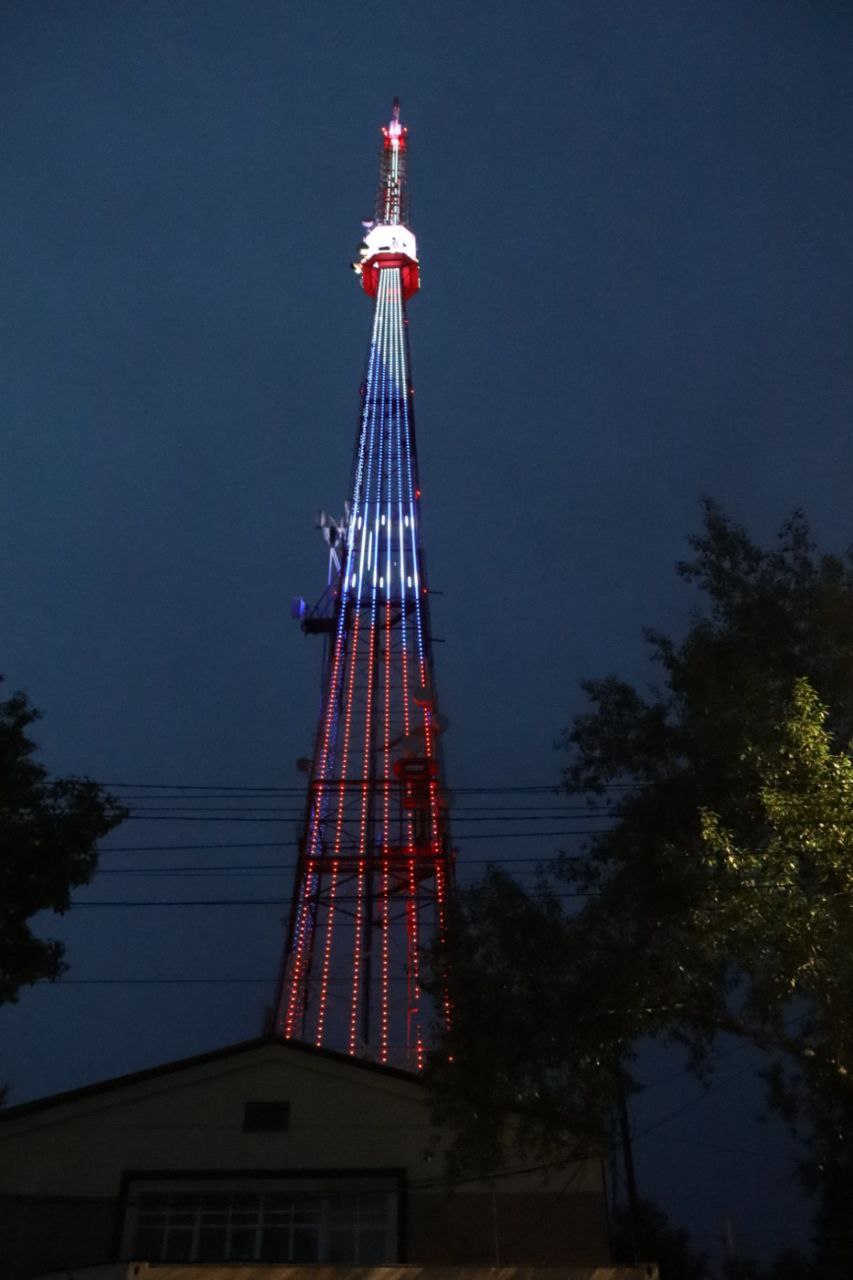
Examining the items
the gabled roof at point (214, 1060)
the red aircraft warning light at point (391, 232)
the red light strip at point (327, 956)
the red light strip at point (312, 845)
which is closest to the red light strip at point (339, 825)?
the red light strip at point (327, 956)

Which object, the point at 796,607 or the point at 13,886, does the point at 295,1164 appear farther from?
the point at 796,607

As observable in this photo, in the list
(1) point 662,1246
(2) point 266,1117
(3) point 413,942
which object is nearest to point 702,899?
(2) point 266,1117

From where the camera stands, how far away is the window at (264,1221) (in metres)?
13.8

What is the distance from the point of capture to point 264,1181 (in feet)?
47.1

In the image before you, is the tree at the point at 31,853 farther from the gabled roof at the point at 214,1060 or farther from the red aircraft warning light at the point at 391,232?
the red aircraft warning light at the point at 391,232

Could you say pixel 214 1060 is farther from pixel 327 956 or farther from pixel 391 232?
pixel 391 232

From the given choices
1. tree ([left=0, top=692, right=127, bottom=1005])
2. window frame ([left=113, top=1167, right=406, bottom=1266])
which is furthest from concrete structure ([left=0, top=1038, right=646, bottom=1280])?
tree ([left=0, top=692, right=127, bottom=1005])

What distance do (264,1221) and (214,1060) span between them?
2.21m

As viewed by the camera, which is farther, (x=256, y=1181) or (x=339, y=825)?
(x=339, y=825)

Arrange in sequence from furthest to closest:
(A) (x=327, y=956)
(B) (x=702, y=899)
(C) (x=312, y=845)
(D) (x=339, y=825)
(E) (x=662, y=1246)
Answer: (E) (x=662, y=1246), (D) (x=339, y=825), (C) (x=312, y=845), (A) (x=327, y=956), (B) (x=702, y=899)

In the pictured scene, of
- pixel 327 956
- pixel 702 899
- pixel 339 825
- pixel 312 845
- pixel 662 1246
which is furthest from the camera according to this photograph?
pixel 662 1246

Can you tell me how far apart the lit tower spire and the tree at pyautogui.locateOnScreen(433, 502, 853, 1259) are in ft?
19.5

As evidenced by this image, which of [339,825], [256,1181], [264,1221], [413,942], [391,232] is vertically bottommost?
[264,1221]

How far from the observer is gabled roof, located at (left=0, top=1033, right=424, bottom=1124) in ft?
48.6
